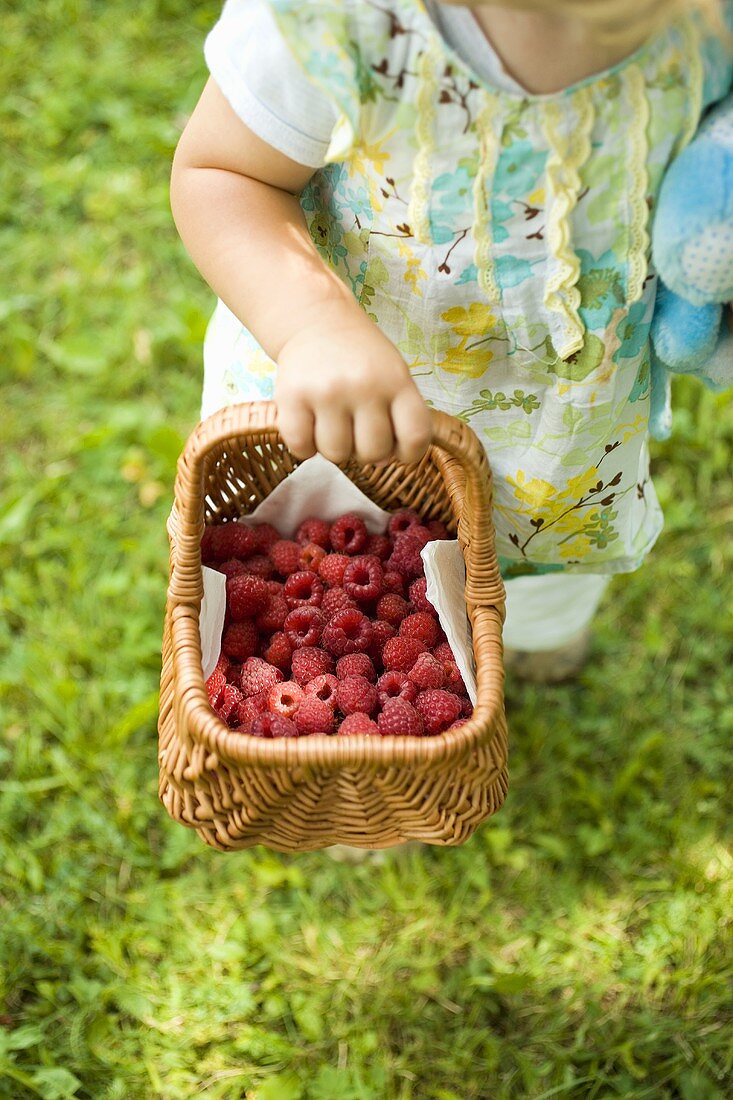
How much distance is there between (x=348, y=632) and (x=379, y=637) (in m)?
0.03

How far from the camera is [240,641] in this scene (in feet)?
3.65

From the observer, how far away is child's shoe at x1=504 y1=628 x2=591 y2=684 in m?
1.64

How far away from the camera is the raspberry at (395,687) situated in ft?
3.42

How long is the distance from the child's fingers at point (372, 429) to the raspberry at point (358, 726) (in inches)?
11.3

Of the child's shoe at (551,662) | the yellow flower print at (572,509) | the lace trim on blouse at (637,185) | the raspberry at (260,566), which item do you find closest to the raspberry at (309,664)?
the raspberry at (260,566)

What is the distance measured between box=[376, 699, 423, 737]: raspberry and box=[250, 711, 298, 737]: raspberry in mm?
87

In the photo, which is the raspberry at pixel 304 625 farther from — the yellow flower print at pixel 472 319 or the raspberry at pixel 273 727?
the yellow flower print at pixel 472 319

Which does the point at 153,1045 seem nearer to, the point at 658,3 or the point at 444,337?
the point at 444,337

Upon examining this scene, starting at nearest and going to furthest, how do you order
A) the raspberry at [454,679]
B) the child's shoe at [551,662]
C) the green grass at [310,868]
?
the raspberry at [454,679]
the green grass at [310,868]
the child's shoe at [551,662]

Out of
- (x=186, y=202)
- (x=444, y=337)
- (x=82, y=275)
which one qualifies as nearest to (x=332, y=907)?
(x=444, y=337)

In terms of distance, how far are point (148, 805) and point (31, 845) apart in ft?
0.56

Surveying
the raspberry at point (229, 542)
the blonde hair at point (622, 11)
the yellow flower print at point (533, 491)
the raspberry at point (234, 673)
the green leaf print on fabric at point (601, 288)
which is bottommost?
the raspberry at point (234, 673)

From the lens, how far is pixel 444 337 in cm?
100

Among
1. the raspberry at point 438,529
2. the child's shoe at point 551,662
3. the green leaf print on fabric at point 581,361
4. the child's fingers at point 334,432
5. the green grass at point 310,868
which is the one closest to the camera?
the child's fingers at point 334,432
